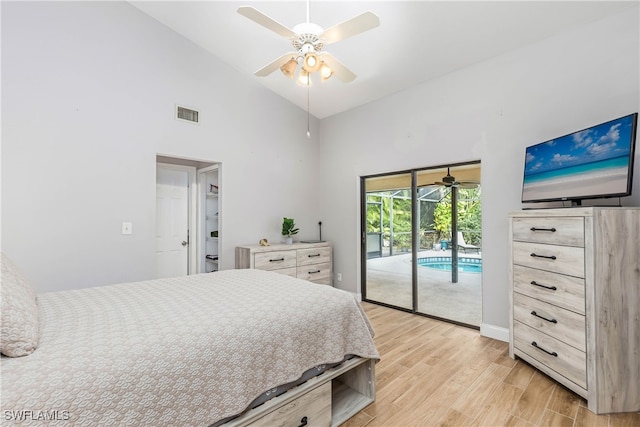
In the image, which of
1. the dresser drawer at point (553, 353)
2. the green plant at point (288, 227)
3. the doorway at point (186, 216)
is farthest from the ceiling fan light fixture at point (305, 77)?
the dresser drawer at point (553, 353)

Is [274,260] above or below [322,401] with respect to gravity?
above

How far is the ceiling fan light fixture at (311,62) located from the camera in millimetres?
2137

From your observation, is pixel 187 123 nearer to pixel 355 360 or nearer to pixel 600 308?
pixel 355 360

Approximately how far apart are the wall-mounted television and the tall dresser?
0.82 ft

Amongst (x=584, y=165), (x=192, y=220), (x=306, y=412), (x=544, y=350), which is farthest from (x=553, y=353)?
(x=192, y=220)

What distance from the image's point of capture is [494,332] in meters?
3.02

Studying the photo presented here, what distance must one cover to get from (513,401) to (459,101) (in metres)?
2.89

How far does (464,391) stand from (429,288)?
196 cm

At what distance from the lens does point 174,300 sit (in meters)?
1.66

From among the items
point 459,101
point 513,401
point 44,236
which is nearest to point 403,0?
point 459,101

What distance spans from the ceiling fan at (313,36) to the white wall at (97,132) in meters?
1.64

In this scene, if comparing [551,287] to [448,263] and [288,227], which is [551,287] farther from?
[288,227]

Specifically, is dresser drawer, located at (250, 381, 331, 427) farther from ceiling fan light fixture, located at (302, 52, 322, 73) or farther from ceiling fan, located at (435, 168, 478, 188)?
ceiling fan, located at (435, 168, 478, 188)

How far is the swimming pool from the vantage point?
3.40m
